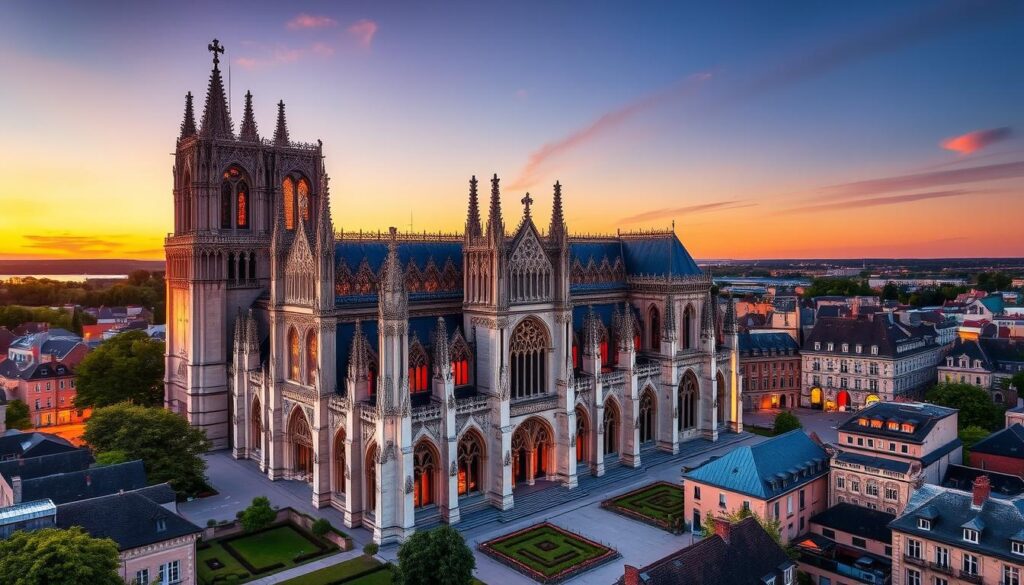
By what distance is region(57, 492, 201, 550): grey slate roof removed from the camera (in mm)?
35031

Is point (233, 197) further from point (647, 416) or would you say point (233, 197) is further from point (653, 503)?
point (653, 503)

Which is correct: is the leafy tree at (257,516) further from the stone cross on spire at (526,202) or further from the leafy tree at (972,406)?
the leafy tree at (972,406)

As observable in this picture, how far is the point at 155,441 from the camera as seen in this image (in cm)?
5150

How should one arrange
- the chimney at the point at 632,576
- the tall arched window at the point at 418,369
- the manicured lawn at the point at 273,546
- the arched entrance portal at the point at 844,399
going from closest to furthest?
the chimney at the point at 632,576, the manicured lawn at the point at 273,546, the tall arched window at the point at 418,369, the arched entrance portal at the point at 844,399

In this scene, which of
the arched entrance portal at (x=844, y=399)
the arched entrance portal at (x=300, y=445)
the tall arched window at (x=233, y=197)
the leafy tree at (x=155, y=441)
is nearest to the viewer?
the leafy tree at (x=155, y=441)

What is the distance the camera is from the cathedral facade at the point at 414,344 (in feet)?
159

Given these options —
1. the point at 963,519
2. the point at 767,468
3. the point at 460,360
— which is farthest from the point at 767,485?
the point at 460,360

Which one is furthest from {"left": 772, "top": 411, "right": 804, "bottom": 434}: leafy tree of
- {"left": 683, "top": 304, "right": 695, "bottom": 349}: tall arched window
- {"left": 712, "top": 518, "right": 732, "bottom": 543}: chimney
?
{"left": 712, "top": 518, "right": 732, "bottom": 543}: chimney

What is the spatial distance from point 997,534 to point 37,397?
94161mm

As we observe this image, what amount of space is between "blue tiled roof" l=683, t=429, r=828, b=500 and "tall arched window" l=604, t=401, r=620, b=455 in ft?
42.2

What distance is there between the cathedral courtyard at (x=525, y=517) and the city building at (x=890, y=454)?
12.2 metres

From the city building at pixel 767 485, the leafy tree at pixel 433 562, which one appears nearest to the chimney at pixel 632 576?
the leafy tree at pixel 433 562

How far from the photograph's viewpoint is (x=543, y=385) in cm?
5694

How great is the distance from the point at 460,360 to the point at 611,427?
17.3 m
